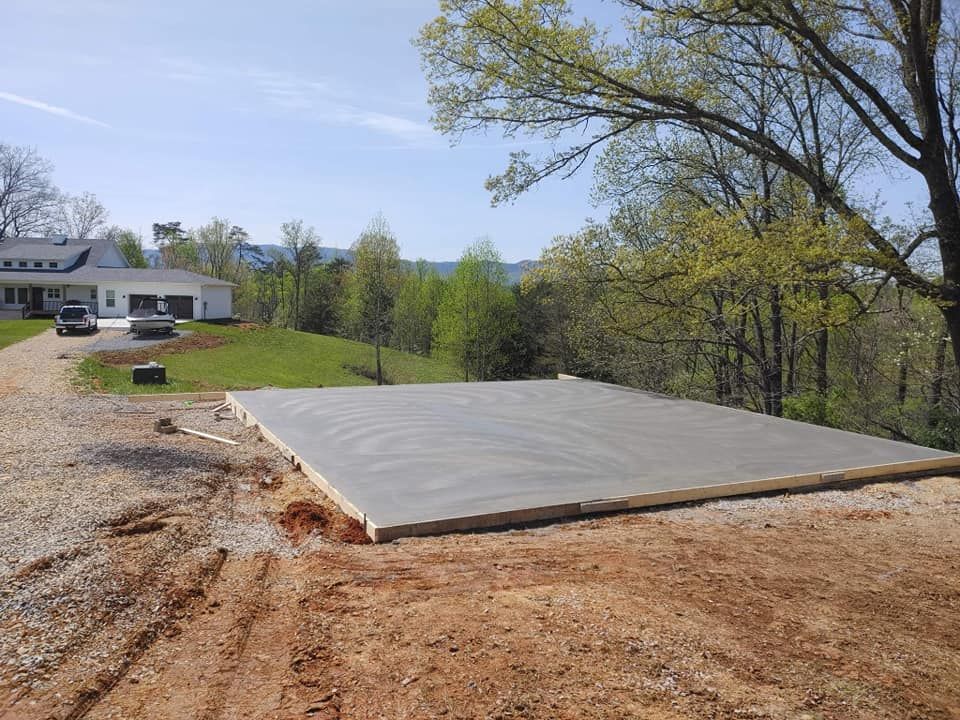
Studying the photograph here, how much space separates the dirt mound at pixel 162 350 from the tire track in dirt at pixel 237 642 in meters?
16.3

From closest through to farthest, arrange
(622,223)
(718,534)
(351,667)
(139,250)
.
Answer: (351,667)
(718,534)
(622,223)
(139,250)

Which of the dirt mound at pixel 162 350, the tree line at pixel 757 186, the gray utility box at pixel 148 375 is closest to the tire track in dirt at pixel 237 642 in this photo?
the tree line at pixel 757 186

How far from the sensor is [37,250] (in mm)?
34000

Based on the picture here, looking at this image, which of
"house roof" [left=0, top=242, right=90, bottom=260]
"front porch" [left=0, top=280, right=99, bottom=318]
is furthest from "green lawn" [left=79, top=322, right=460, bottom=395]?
"house roof" [left=0, top=242, right=90, bottom=260]

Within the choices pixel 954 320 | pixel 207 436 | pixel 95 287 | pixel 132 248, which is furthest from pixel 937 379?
pixel 132 248

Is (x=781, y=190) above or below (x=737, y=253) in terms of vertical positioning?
above

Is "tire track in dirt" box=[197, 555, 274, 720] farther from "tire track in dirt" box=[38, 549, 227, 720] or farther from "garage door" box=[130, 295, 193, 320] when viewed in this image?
"garage door" box=[130, 295, 193, 320]

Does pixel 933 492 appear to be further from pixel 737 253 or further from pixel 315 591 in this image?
pixel 315 591

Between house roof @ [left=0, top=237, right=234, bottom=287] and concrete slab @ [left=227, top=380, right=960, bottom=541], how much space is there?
2485cm

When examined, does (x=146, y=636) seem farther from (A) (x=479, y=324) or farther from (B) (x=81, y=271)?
(B) (x=81, y=271)

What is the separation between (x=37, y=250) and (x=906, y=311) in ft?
130

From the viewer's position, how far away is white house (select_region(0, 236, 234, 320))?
30344 millimetres

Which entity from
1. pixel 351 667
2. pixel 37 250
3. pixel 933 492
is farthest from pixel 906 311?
pixel 37 250

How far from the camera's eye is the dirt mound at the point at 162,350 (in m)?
18.0
